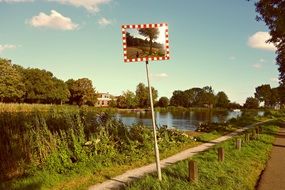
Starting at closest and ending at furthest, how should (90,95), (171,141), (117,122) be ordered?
(117,122), (171,141), (90,95)

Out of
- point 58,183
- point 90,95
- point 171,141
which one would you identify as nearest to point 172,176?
point 58,183

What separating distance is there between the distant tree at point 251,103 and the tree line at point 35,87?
84280mm

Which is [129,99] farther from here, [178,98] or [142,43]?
[142,43]

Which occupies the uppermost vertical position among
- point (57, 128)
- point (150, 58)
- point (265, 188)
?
point (150, 58)

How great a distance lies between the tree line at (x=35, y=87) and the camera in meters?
74.0

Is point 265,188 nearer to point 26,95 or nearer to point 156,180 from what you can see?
point 156,180

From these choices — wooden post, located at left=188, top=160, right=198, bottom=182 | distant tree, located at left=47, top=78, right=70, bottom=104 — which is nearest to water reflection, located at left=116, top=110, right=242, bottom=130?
wooden post, located at left=188, top=160, right=198, bottom=182

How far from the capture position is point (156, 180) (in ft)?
30.5

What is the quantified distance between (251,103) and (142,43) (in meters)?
159

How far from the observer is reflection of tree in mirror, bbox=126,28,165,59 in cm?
916

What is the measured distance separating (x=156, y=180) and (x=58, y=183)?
2.95 meters

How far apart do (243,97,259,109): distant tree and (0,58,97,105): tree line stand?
84280mm

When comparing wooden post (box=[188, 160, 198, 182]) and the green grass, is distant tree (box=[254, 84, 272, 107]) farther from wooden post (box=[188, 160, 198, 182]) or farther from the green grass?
wooden post (box=[188, 160, 198, 182])

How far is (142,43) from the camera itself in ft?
30.0
